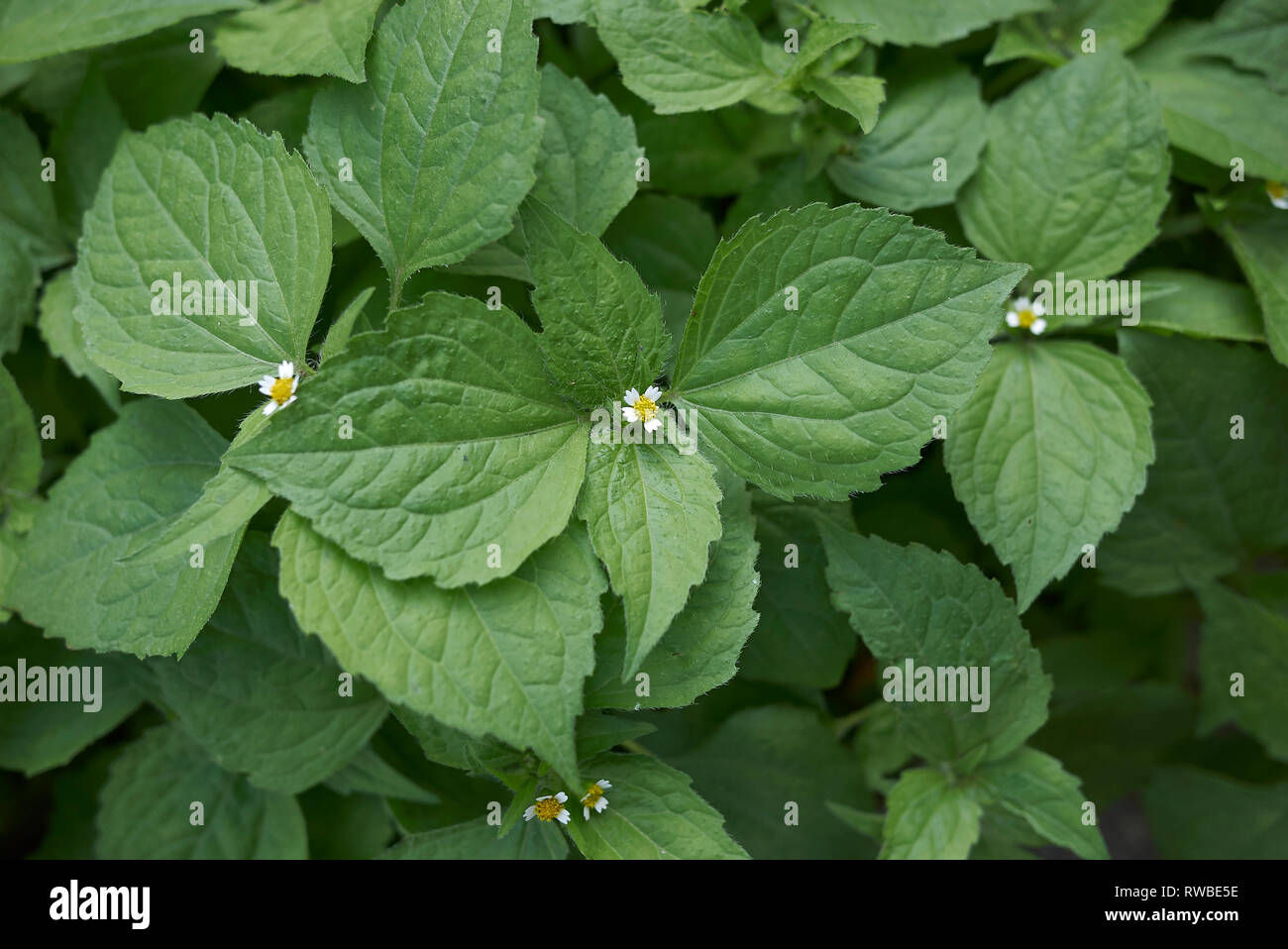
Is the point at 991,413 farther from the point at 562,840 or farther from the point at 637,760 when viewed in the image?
the point at 562,840

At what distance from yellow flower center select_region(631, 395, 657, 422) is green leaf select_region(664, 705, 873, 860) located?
2.42ft

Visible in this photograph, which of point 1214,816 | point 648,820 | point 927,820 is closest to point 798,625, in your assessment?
point 927,820

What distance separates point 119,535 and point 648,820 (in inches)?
36.8

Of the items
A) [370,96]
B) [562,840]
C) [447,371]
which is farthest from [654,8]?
[562,840]

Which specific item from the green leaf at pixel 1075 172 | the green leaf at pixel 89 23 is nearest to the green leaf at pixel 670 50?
the green leaf at pixel 1075 172

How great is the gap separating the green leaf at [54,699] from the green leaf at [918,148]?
1625mm

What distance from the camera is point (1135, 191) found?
5.27ft

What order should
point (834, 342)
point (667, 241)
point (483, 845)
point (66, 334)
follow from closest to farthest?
point (834, 342), point (483, 845), point (66, 334), point (667, 241)

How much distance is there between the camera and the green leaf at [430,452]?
3.69 ft

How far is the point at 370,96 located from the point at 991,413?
1082 mm

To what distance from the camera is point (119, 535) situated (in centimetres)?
151

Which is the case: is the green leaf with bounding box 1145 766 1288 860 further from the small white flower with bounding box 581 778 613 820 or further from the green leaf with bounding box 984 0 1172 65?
the green leaf with bounding box 984 0 1172 65

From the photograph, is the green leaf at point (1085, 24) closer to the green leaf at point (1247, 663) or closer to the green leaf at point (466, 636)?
the green leaf at point (1247, 663)

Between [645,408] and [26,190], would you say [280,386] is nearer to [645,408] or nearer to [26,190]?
[645,408]
